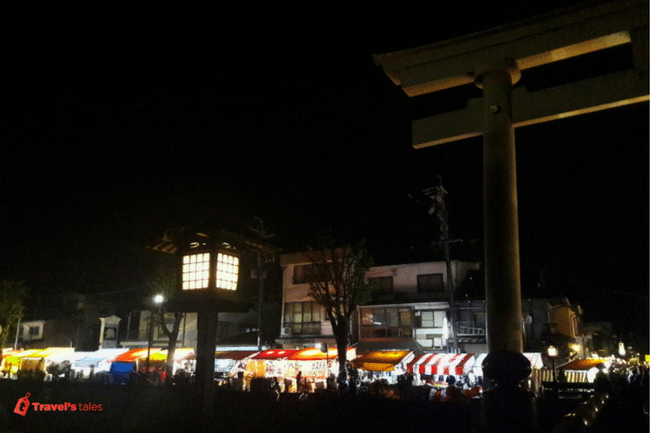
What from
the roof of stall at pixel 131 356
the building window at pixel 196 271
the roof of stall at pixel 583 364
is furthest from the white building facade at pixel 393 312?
the building window at pixel 196 271

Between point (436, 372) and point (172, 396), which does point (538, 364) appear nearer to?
point (436, 372)

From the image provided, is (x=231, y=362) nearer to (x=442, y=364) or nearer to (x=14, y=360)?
(x=442, y=364)

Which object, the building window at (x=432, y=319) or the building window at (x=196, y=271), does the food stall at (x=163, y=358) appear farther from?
the building window at (x=196, y=271)

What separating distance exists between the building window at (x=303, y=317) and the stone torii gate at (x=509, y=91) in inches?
1154

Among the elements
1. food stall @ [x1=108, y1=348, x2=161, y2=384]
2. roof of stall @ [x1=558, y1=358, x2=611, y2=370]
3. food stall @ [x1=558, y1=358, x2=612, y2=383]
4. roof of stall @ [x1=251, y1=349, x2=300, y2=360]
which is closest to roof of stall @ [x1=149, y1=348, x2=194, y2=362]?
food stall @ [x1=108, y1=348, x2=161, y2=384]

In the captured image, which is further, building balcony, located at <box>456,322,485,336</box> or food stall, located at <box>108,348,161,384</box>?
building balcony, located at <box>456,322,485,336</box>

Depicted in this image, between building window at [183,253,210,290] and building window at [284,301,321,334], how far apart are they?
26727mm

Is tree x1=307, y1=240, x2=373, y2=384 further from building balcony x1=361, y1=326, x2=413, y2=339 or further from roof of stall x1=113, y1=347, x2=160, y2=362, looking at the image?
roof of stall x1=113, y1=347, x2=160, y2=362

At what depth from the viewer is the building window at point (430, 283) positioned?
3422cm

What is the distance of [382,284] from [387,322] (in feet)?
9.18

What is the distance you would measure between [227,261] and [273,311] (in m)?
29.8

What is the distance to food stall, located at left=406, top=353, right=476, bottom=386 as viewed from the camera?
78.3 feet

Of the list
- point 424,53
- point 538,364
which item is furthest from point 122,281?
point 424,53

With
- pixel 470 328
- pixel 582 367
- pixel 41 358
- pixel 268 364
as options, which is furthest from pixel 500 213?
pixel 41 358
